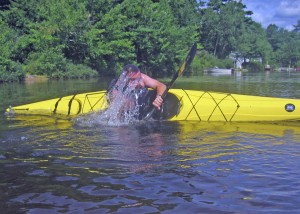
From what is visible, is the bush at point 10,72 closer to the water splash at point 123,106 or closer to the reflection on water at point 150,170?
the water splash at point 123,106

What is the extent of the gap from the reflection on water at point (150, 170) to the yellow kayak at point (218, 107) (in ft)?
3.25

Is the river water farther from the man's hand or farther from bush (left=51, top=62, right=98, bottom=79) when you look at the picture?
bush (left=51, top=62, right=98, bottom=79)

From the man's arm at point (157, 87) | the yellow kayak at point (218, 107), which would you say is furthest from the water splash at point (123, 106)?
the yellow kayak at point (218, 107)

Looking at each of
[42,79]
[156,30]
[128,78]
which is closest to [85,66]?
[42,79]

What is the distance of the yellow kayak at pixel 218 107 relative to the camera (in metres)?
8.47

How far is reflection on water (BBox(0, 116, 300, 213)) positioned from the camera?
3834mm

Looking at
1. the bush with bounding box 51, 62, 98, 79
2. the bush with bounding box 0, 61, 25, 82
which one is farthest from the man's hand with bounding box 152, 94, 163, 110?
the bush with bounding box 51, 62, 98, 79

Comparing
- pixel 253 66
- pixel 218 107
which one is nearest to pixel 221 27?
pixel 253 66

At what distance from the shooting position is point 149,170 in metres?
4.83

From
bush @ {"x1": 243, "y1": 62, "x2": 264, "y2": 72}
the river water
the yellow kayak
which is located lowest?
the river water

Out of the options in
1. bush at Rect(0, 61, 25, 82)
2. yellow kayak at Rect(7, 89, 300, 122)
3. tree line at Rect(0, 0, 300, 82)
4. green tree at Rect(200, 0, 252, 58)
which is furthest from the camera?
green tree at Rect(200, 0, 252, 58)

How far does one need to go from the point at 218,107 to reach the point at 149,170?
14.0 ft

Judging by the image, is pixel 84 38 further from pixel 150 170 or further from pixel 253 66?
pixel 253 66

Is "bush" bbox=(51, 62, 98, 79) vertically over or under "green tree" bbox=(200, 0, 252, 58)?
under
